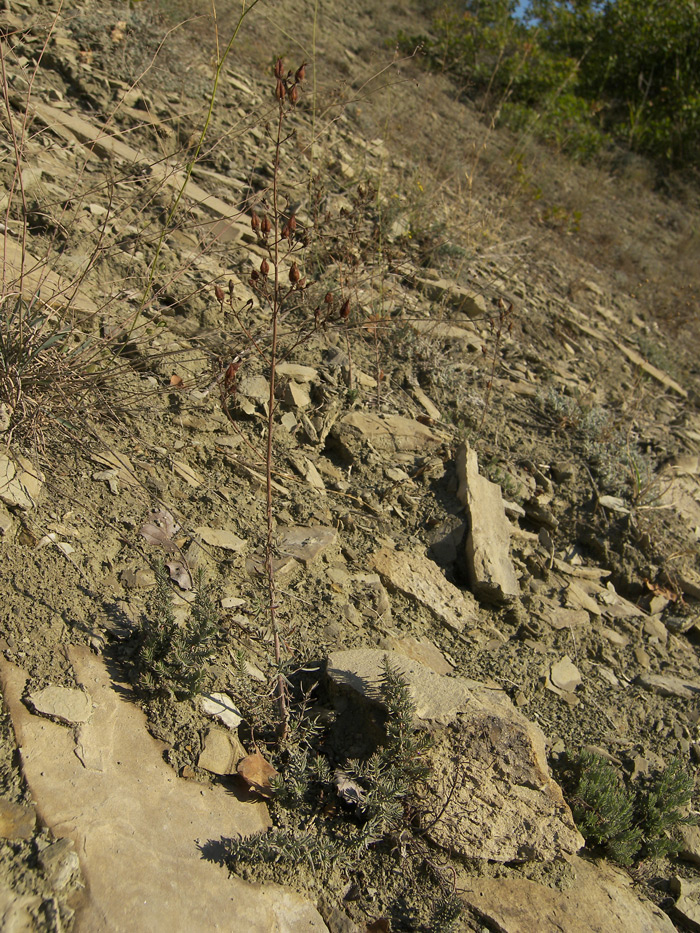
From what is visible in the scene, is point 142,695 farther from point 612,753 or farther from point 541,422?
point 541,422

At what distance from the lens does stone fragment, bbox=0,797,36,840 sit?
58.9 inches

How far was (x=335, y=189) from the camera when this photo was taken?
467 cm

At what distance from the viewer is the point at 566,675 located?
2643mm

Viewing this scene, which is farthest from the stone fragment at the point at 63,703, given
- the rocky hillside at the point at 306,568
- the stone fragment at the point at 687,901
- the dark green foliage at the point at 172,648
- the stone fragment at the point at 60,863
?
the stone fragment at the point at 687,901

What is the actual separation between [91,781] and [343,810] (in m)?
0.65

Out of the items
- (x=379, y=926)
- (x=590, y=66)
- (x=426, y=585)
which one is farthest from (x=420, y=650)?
(x=590, y=66)

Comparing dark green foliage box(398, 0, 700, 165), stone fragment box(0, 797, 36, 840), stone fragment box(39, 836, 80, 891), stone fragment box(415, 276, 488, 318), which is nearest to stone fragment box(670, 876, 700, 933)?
stone fragment box(39, 836, 80, 891)

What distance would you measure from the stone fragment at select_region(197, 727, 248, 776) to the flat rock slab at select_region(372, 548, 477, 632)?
2.89 feet

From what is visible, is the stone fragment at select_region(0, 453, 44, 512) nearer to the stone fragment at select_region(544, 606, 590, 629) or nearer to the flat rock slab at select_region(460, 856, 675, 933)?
the flat rock slab at select_region(460, 856, 675, 933)

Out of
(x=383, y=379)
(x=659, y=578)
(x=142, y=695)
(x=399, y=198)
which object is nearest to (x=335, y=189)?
(x=399, y=198)

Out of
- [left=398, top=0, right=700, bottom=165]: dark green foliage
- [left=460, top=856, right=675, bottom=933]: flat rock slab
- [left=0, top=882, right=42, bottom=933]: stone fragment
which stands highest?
[left=398, top=0, right=700, bottom=165]: dark green foliage

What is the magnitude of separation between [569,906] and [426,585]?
3.66ft

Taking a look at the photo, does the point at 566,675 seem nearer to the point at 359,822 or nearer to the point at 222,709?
the point at 359,822

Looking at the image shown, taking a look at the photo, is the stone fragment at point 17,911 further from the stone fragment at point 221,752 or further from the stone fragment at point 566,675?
the stone fragment at point 566,675
